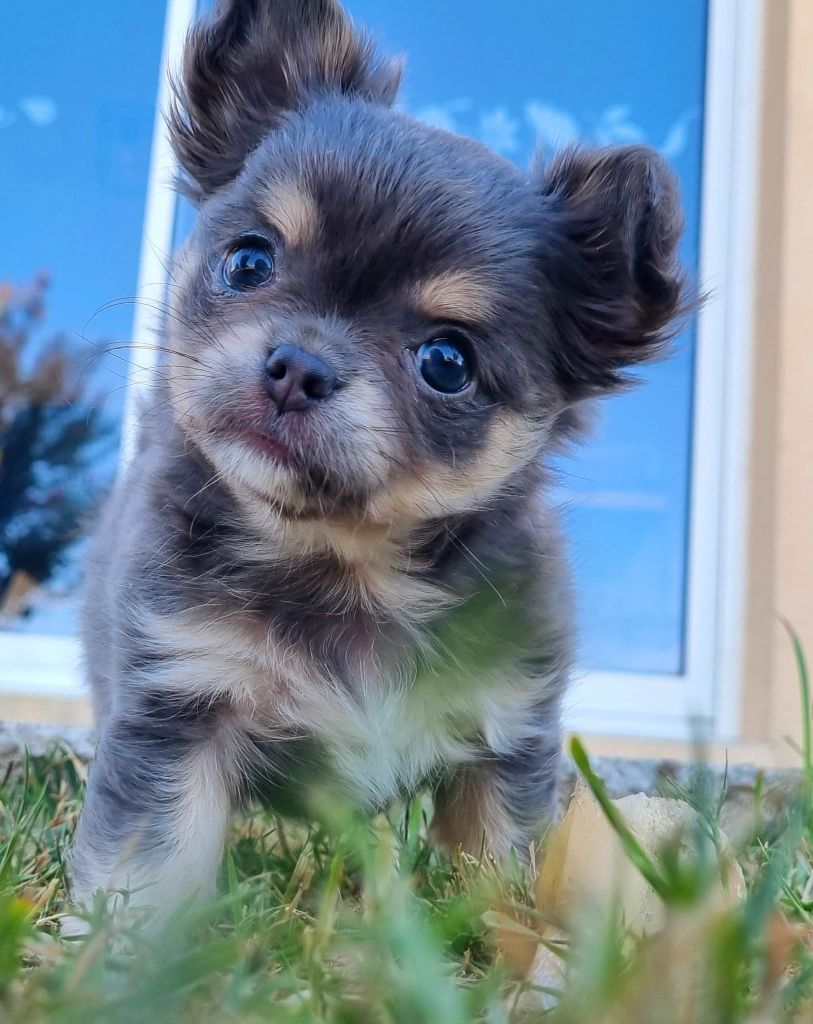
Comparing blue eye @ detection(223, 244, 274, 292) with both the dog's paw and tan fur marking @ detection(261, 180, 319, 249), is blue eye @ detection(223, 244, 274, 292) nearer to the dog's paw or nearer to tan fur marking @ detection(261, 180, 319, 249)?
tan fur marking @ detection(261, 180, 319, 249)

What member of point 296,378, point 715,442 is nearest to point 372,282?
point 296,378

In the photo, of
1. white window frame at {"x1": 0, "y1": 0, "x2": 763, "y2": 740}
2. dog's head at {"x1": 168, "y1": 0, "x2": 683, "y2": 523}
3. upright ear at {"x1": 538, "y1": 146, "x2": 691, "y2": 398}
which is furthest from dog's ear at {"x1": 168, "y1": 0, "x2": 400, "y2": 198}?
white window frame at {"x1": 0, "y1": 0, "x2": 763, "y2": 740}

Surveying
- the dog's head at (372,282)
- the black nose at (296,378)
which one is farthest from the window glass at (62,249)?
the black nose at (296,378)

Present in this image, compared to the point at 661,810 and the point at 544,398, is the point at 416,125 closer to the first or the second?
the point at 544,398

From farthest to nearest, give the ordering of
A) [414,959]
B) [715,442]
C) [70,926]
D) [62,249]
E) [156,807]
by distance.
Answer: [62,249]
[715,442]
[156,807]
[70,926]
[414,959]

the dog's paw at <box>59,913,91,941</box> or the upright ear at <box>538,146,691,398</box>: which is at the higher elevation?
the upright ear at <box>538,146,691,398</box>

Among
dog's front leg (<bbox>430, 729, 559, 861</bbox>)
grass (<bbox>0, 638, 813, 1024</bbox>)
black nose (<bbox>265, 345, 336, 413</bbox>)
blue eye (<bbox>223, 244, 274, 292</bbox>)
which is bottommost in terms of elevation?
dog's front leg (<bbox>430, 729, 559, 861</bbox>)

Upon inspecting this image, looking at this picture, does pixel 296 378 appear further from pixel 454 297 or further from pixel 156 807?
pixel 156 807

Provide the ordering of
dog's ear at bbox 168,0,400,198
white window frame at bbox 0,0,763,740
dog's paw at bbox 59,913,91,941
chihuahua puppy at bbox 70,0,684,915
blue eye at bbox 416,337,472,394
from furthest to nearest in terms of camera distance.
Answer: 1. white window frame at bbox 0,0,763,740
2. dog's ear at bbox 168,0,400,198
3. blue eye at bbox 416,337,472,394
4. chihuahua puppy at bbox 70,0,684,915
5. dog's paw at bbox 59,913,91,941
